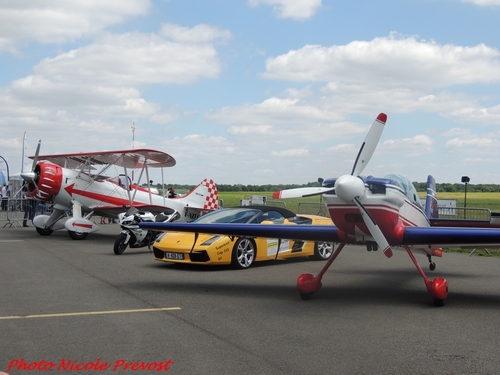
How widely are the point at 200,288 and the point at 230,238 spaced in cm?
233

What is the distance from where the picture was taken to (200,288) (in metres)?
9.67

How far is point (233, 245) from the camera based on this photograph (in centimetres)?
1184

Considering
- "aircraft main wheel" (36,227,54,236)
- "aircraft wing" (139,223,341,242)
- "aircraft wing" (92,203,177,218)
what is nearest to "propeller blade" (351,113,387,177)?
"aircraft wing" (139,223,341,242)

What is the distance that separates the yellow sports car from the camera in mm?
11672

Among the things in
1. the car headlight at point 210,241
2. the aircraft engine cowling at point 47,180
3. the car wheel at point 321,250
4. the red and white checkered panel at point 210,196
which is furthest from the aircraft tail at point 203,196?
the car headlight at point 210,241

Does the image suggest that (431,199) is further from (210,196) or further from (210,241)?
(210,196)

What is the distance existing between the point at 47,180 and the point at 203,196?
6946 mm

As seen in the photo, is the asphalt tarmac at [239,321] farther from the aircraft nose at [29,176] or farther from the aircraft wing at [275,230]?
the aircraft nose at [29,176]

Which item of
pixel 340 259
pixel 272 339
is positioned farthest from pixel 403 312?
pixel 340 259

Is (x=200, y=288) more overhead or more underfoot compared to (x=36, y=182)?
more underfoot

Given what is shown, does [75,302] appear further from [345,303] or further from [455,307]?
[455,307]

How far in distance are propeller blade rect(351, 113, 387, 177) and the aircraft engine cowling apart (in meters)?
15.6

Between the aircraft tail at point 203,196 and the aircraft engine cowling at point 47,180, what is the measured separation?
5510 millimetres

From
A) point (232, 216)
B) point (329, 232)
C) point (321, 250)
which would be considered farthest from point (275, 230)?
point (321, 250)
